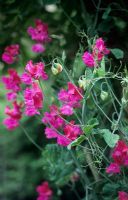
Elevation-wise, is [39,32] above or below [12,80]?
above

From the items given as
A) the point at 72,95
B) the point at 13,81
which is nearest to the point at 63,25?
the point at 13,81

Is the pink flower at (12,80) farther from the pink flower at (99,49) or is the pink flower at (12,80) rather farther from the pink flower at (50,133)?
the pink flower at (99,49)

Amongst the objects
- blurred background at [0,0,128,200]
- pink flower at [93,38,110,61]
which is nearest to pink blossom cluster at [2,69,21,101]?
blurred background at [0,0,128,200]

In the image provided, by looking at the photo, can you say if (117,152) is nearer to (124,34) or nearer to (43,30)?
(43,30)

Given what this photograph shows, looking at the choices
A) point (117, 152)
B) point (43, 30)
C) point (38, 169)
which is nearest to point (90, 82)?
point (117, 152)

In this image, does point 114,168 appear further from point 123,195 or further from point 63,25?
point 63,25
